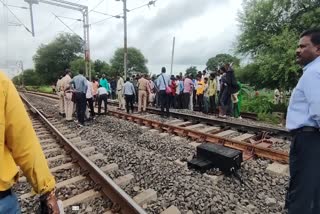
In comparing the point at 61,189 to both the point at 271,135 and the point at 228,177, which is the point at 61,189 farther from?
the point at 271,135

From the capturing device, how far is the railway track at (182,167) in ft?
13.5

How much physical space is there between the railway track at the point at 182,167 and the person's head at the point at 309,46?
2086 mm

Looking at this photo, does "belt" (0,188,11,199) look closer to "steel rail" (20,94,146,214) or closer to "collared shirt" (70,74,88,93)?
"steel rail" (20,94,146,214)

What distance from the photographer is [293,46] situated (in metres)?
18.1

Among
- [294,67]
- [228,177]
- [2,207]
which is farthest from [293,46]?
[2,207]

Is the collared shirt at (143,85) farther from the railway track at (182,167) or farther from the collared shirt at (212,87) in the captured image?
the railway track at (182,167)

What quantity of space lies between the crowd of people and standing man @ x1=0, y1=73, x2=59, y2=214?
9.34m

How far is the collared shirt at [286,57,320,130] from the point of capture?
2477mm

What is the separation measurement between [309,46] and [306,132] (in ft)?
2.54

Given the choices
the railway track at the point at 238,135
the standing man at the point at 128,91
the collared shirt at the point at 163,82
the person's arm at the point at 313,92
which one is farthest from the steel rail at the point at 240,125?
the person's arm at the point at 313,92

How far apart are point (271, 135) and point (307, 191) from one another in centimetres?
541

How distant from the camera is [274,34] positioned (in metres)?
21.5

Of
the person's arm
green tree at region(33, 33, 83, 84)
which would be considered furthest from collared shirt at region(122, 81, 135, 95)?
green tree at region(33, 33, 83, 84)

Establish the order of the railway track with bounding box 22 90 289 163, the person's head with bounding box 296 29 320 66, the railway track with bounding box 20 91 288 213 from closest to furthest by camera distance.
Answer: the person's head with bounding box 296 29 320 66 → the railway track with bounding box 20 91 288 213 → the railway track with bounding box 22 90 289 163
